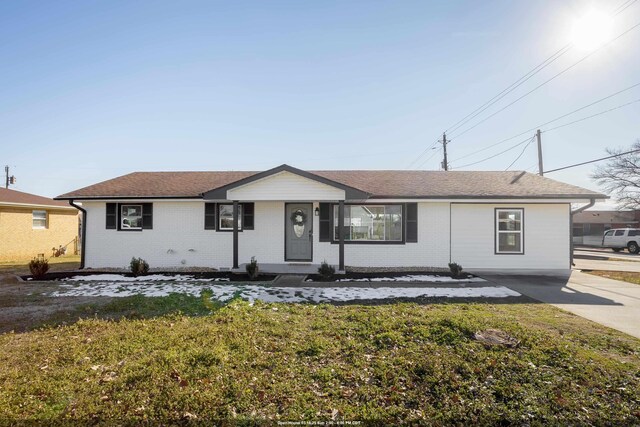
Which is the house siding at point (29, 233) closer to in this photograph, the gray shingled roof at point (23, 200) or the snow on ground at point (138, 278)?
the gray shingled roof at point (23, 200)

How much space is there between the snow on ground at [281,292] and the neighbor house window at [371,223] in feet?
11.7

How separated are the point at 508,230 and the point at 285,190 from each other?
26.9ft

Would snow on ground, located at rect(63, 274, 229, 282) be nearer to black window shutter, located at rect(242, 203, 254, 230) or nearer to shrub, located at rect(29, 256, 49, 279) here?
shrub, located at rect(29, 256, 49, 279)

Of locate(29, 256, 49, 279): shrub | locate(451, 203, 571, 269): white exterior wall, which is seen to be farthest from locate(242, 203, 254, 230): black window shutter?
locate(451, 203, 571, 269): white exterior wall

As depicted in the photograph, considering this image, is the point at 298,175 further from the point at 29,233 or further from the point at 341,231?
the point at 29,233

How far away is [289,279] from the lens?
10.2 metres

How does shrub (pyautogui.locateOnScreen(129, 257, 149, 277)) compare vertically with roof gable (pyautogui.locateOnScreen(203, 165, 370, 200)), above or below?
below

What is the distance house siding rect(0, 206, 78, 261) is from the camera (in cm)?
1628

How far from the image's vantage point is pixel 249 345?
4.80 m

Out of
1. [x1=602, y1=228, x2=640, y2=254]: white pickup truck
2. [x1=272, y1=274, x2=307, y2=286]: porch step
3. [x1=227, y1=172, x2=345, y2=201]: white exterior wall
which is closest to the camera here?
[x1=272, y1=274, x2=307, y2=286]: porch step

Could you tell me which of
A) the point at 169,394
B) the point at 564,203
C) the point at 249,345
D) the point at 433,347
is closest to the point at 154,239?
the point at 249,345

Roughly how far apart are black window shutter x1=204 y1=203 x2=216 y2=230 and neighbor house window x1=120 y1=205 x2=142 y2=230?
8.36 ft

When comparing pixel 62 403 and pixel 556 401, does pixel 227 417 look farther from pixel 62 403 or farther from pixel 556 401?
pixel 556 401

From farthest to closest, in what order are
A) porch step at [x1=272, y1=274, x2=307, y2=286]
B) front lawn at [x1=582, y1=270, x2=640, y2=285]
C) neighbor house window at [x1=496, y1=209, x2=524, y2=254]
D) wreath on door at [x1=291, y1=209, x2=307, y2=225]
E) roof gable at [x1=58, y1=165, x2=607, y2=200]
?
wreath on door at [x1=291, y1=209, x2=307, y2=225], neighbor house window at [x1=496, y1=209, x2=524, y2=254], roof gable at [x1=58, y1=165, x2=607, y2=200], front lawn at [x1=582, y1=270, x2=640, y2=285], porch step at [x1=272, y1=274, x2=307, y2=286]
